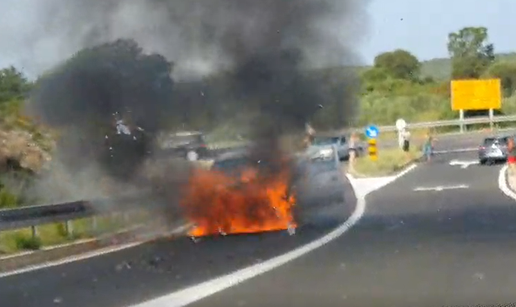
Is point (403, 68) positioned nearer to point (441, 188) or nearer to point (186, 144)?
point (441, 188)

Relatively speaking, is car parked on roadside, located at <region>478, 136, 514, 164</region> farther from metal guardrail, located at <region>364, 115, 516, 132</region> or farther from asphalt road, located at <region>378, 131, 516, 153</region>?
asphalt road, located at <region>378, 131, 516, 153</region>

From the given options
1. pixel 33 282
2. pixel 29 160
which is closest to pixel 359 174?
pixel 29 160

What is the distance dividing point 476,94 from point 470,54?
6.16m

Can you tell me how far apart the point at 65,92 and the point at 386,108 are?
3354 cm

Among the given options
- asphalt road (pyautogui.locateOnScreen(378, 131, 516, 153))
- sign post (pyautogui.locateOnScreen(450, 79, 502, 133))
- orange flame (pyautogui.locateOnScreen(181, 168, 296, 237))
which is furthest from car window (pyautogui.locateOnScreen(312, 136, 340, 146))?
sign post (pyautogui.locateOnScreen(450, 79, 502, 133))

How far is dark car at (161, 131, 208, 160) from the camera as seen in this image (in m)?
21.9

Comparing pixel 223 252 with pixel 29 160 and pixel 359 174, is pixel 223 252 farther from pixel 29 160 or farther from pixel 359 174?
pixel 359 174

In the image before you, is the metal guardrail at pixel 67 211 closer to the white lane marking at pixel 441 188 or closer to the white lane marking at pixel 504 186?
the white lane marking at pixel 504 186

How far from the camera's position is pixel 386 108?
5509cm

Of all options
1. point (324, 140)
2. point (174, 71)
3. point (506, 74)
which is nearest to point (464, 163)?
point (506, 74)

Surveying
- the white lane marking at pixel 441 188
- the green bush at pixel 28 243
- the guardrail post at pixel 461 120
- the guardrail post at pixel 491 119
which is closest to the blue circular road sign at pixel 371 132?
the white lane marking at pixel 441 188

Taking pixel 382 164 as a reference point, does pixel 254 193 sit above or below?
above

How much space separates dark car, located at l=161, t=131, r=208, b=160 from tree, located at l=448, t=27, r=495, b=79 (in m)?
42.5

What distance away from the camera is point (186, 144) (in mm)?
22359
